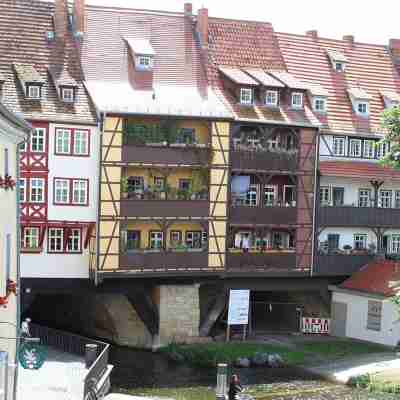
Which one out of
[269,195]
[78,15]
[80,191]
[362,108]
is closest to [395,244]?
[362,108]

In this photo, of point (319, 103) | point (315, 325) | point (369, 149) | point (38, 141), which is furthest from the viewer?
point (369, 149)

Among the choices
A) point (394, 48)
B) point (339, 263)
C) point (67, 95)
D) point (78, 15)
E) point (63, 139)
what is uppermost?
point (78, 15)

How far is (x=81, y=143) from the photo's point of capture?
3988cm

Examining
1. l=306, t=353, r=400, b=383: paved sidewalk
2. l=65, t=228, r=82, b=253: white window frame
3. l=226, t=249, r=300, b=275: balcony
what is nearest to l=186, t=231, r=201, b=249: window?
l=226, t=249, r=300, b=275: balcony

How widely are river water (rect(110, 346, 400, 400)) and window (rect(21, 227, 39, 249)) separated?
5175 mm

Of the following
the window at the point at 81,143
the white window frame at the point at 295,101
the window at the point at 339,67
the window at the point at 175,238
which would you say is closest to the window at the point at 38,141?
the window at the point at 81,143

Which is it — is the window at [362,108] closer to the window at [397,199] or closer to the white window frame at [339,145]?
the white window frame at [339,145]

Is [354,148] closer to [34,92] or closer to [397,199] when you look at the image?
[397,199]

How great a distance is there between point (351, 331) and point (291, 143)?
8122 millimetres

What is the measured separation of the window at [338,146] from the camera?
45406 millimetres

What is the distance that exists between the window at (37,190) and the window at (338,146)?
1311 cm

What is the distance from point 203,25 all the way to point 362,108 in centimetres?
797

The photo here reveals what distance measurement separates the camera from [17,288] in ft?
87.1

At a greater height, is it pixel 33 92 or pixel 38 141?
pixel 33 92
